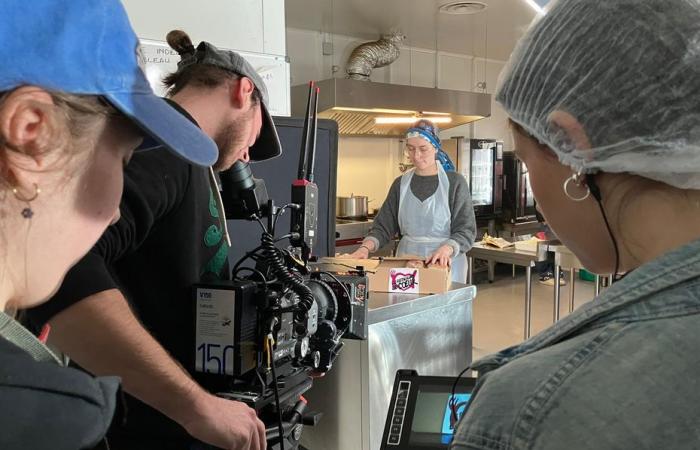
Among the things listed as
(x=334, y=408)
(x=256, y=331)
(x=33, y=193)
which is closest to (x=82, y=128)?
(x=33, y=193)

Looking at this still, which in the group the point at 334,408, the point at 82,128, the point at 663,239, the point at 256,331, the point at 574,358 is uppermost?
the point at 82,128

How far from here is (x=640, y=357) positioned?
1.71 feet

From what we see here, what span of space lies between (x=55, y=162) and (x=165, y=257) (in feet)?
2.04

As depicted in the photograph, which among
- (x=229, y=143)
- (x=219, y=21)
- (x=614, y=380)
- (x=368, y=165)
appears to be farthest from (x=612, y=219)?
(x=368, y=165)

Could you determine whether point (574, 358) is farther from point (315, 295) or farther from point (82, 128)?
point (315, 295)

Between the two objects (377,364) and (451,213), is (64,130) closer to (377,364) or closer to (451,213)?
(377,364)

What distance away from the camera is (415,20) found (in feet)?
16.4

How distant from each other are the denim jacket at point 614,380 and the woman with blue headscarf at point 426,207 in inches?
100

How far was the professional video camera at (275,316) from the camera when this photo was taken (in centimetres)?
106

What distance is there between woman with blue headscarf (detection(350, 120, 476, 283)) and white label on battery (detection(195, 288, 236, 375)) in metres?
2.08

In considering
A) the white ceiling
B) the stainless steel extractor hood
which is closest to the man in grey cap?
the stainless steel extractor hood

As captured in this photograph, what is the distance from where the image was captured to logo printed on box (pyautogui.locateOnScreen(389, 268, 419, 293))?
7.46ft

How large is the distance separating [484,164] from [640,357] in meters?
5.86

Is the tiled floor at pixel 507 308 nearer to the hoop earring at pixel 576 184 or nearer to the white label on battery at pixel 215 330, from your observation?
the white label on battery at pixel 215 330
